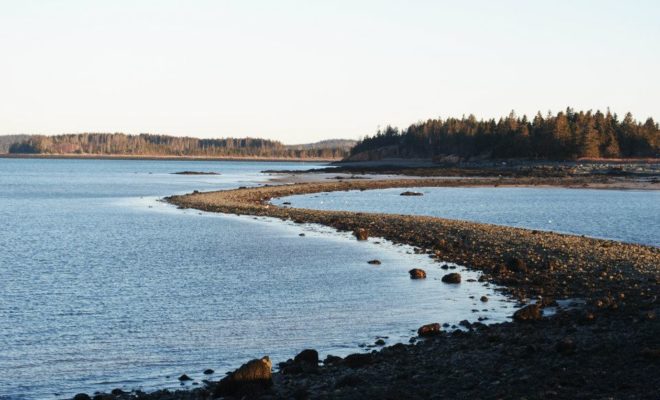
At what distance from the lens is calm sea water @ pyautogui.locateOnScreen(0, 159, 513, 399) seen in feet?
61.7

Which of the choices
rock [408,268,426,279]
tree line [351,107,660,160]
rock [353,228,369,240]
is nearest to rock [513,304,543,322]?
rock [408,268,426,279]

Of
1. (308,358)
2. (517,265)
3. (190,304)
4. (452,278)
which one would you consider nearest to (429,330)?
(308,358)

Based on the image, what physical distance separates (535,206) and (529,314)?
5910 cm

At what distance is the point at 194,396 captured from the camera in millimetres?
15594

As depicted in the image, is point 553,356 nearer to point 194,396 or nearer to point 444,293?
point 194,396

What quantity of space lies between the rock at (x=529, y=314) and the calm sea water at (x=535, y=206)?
25193 millimetres

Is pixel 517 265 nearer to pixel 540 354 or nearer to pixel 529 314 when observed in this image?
pixel 529 314

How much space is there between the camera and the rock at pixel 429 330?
815 inches

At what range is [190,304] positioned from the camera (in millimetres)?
26328

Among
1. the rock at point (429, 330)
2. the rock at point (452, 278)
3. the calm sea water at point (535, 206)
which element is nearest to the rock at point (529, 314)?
the rock at point (429, 330)

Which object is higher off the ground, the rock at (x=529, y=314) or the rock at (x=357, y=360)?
the rock at (x=529, y=314)

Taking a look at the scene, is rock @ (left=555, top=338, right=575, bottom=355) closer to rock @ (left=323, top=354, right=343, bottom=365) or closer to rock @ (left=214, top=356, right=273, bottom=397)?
rock @ (left=323, top=354, right=343, bottom=365)

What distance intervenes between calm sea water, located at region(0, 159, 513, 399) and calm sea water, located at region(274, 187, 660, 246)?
18440 millimetres

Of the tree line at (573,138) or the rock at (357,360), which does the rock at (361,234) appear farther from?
the tree line at (573,138)
